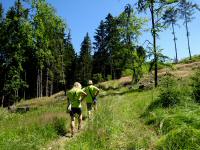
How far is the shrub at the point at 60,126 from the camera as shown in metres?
15.7

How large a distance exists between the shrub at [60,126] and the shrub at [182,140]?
621 cm

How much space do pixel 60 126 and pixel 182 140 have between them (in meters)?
7.16

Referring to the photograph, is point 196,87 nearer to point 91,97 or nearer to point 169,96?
point 169,96

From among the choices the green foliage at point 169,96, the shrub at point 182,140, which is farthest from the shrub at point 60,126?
the shrub at point 182,140

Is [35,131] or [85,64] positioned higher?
[85,64]

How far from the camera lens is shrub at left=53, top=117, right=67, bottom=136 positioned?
15688mm

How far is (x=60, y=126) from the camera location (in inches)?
→ 632

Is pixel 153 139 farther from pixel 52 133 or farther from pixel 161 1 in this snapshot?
pixel 161 1

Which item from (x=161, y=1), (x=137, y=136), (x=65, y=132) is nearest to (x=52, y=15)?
(x=161, y=1)

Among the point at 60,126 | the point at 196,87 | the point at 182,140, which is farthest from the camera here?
the point at 196,87

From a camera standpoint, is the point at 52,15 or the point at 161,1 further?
the point at 52,15

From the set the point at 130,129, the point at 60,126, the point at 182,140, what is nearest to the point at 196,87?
the point at 130,129

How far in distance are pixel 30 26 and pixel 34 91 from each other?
1839 inches

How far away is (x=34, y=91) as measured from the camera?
295 ft
